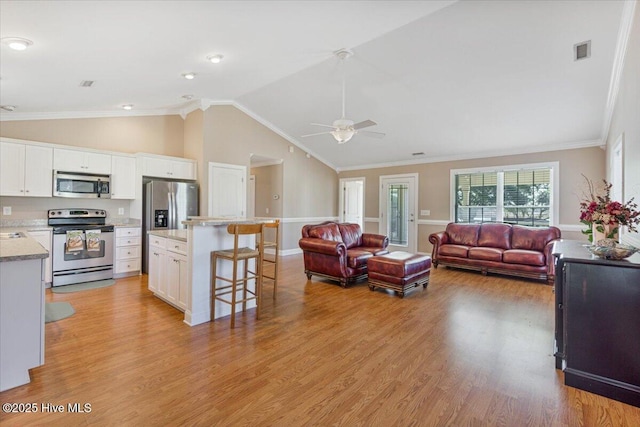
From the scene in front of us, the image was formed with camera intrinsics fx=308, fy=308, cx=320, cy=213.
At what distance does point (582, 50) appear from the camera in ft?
12.2

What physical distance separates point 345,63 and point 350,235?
2878mm

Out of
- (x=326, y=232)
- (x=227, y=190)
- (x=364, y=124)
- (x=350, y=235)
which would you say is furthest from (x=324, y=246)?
(x=227, y=190)

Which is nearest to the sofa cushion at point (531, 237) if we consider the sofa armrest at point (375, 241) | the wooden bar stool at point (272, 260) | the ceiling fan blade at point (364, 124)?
the sofa armrest at point (375, 241)

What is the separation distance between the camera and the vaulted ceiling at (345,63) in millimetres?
2883

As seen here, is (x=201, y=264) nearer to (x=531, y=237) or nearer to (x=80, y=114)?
(x=80, y=114)

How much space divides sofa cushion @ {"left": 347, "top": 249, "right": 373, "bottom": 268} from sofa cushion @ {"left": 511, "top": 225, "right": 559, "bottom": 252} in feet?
9.71

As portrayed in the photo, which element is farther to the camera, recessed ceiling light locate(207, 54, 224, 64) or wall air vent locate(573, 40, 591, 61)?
recessed ceiling light locate(207, 54, 224, 64)

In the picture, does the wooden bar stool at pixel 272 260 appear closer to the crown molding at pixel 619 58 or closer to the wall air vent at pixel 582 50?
the crown molding at pixel 619 58

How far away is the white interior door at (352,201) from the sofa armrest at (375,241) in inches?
132

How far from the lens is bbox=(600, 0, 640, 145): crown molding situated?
9.77 feet

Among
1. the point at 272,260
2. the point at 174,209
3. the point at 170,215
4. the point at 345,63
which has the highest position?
the point at 345,63

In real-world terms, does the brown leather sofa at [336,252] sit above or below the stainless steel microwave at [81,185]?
below

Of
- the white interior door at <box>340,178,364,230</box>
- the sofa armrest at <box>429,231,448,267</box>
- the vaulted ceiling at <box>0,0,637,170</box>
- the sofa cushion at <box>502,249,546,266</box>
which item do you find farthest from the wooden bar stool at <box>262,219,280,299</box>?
the sofa cushion at <box>502,249,546,266</box>

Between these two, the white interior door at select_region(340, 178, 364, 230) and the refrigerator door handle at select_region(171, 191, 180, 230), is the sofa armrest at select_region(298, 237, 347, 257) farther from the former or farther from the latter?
the white interior door at select_region(340, 178, 364, 230)
